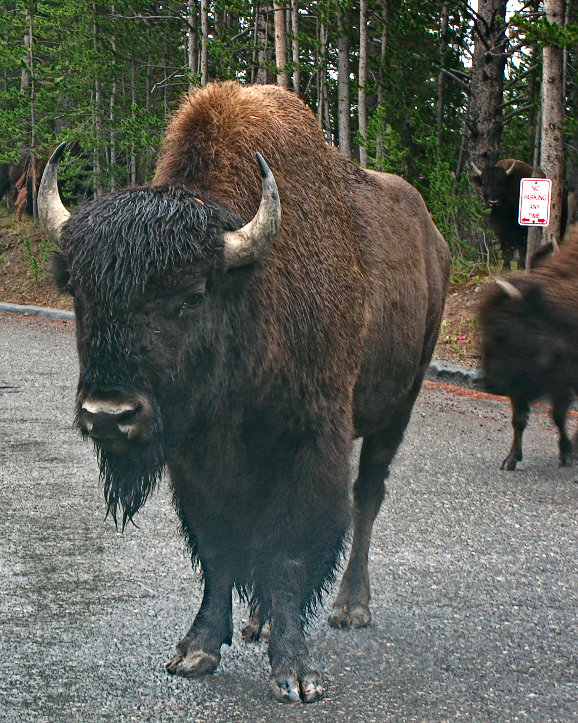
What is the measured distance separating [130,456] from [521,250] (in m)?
18.6

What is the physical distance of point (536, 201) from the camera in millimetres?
14141

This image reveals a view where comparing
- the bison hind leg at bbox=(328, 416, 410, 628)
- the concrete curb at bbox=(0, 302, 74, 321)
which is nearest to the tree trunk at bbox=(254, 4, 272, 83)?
the concrete curb at bbox=(0, 302, 74, 321)

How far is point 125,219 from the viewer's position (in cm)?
357

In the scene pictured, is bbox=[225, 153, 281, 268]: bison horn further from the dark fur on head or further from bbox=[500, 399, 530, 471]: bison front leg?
bbox=[500, 399, 530, 471]: bison front leg

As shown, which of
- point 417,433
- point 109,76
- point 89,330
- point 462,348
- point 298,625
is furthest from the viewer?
point 109,76

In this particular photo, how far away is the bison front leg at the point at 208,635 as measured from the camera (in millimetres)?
3850

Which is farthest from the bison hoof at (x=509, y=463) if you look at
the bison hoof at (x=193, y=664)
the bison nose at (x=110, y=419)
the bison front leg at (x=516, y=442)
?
the bison nose at (x=110, y=419)

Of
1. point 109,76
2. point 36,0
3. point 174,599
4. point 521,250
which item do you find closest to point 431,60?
point 521,250

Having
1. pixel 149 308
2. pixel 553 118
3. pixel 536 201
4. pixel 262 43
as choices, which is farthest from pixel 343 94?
pixel 149 308

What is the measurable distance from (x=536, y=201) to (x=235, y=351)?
11.1m

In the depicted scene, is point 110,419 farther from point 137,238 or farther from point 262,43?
point 262,43

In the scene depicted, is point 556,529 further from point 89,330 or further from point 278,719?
point 89,330

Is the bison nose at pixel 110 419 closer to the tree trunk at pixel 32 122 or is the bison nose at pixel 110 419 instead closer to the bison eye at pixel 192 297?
the bison eye at pixel 192 297

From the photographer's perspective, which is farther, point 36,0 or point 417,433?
→ point 36,0
